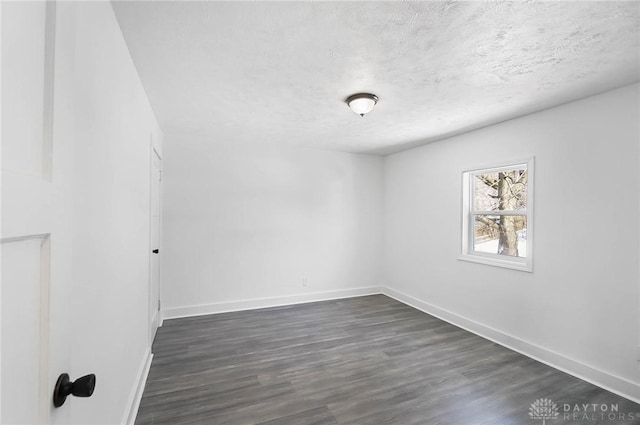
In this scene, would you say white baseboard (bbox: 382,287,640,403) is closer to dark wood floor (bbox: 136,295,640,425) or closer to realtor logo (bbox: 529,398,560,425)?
dark wood floor (bbox: 136,295,640,425)

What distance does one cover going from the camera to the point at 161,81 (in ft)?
7.66

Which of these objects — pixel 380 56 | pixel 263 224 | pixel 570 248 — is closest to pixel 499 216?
pixel 570 248

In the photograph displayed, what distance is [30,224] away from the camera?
51 cm

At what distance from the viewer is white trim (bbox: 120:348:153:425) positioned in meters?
1.89

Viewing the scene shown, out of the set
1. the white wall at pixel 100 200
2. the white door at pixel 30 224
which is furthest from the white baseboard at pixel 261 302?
the white door at pixel 30 224

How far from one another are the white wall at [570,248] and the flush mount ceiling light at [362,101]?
1.75m

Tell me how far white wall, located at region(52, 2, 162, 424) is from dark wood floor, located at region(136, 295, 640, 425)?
1.98ft

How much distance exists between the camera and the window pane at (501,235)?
10.5 ft

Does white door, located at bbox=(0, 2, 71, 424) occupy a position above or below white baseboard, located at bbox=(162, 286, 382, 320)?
above

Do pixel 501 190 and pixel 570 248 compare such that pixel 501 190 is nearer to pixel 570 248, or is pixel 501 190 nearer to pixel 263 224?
pixel 570 248

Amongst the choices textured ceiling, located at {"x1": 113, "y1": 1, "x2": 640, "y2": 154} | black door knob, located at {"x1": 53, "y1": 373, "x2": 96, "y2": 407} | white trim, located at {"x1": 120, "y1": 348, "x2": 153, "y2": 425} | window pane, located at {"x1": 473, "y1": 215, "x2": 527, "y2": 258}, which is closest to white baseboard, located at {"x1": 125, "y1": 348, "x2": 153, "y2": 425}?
white trim, located at {"x1": 120, "y1": 348, "x2": 153, "y2": 425}

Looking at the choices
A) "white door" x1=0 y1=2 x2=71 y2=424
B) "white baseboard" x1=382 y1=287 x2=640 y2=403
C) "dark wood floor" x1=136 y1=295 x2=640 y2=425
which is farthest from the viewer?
"white baseboard" x1=382 y1=287 x2=640 y2=403

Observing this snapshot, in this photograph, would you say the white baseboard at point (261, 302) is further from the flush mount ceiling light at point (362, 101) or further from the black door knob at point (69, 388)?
the black door knob at point (69, 388)

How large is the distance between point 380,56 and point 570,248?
96.9 inches
